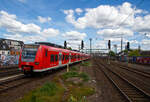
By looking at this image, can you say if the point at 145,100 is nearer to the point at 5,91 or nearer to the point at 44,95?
the point at 44,95

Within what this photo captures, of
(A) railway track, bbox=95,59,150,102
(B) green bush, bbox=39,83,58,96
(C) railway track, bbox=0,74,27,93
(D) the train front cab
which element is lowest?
(A) railway track, bbox=95,59,150,102

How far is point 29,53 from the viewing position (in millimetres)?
10422

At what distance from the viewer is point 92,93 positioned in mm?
6836

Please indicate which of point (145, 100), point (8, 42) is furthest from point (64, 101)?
point (8, 42)

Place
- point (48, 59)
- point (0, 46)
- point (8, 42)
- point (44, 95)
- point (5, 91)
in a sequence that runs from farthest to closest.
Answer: point (8, 42)
point (0, 46)
point (48, 59)
point (5, 91)
point (44, 95)

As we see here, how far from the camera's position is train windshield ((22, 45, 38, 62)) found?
10227 mm

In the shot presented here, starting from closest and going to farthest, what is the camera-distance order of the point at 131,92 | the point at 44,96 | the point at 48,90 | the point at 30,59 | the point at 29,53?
the point at 44,96
the point at 48,90
the point at 131,92
the point at 30,59
the point at 29,53

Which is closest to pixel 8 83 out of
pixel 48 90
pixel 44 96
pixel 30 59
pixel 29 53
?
pixel 30 59

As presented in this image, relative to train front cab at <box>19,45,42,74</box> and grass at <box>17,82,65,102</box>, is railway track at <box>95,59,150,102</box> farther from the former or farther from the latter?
train front cab at <box>19,45,42,74</box>

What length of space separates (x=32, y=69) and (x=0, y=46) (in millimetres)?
40669

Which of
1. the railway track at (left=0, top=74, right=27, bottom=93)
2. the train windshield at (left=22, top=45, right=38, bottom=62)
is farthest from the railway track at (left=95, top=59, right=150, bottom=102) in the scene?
the train windshield at (left=22, top=45, right=38, bottom=62)

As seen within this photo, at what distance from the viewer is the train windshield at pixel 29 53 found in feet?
33.6

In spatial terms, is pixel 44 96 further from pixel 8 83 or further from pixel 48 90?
pixel 8 83

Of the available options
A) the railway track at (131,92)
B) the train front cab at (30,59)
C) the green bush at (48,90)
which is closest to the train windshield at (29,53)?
the train front cab at (30,59)
